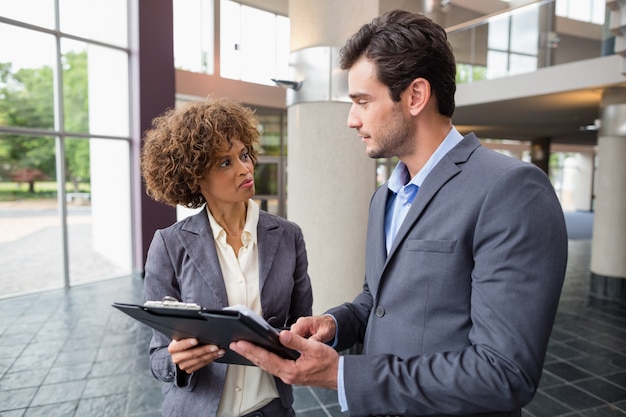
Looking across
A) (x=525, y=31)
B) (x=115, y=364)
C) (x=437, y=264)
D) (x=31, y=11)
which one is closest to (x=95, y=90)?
(x=31, y=11)

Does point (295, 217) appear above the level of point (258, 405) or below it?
above

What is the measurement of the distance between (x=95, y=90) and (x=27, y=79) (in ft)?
3.37

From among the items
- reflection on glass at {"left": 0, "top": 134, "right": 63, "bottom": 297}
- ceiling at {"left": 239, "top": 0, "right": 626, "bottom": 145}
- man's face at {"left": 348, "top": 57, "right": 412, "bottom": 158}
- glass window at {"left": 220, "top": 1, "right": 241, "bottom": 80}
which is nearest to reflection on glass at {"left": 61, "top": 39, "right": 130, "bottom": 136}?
reflection on glass at {"left": 0, "top": 134, "right": 63, "bottom": 297}

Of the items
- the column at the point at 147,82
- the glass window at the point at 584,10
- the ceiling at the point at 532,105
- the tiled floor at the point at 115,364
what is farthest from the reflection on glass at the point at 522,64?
the column at the point at 147,82

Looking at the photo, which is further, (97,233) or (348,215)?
(97,233)

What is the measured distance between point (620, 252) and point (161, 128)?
23.4 feet

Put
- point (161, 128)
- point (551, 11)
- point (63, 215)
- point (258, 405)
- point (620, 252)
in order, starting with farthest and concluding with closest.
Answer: point (551, 11) < point (63, 215) < point (620, 252) < point (161, 128) < point (258, 405)

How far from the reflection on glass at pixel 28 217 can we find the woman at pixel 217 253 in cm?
648

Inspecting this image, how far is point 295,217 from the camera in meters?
4.04

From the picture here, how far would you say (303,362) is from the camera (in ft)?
3.60

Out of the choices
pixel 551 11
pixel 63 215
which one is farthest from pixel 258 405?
pixel 551 11

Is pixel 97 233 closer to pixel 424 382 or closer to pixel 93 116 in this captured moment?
pixel 93 116

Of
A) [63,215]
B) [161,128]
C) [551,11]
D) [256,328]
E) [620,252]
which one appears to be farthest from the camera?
[551,11]

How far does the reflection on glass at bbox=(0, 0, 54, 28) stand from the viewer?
249 inches
